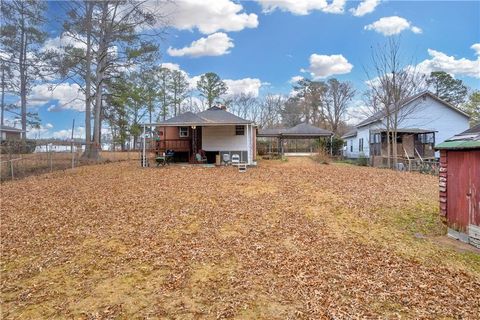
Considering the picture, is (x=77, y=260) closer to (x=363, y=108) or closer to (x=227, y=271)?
(x=227, y=271)

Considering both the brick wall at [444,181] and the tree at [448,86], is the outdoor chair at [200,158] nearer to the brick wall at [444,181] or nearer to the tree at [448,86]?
→ the brick wall at [444,181]

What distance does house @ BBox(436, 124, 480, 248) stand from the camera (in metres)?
5.45

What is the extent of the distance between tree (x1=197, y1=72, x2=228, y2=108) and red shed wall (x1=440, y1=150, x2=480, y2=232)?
3633 centimetres

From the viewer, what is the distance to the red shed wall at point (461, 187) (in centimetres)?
546

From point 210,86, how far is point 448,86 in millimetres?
30010

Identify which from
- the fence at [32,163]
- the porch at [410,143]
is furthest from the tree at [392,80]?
the fence at [32,163]

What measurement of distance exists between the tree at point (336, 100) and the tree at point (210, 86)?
18272 mm

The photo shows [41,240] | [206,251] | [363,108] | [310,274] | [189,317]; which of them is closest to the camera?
[189,317]

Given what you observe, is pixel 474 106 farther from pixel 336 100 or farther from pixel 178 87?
pixel 178 87

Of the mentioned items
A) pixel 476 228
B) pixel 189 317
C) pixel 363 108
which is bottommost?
pixel 189 317

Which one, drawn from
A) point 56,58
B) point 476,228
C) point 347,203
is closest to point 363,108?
point 347,203

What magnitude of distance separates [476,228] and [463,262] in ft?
3.42

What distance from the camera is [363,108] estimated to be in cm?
2581

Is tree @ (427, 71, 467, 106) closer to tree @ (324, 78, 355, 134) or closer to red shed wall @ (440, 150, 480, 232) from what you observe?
Result: tree @ (324, 78, 355, 134)
